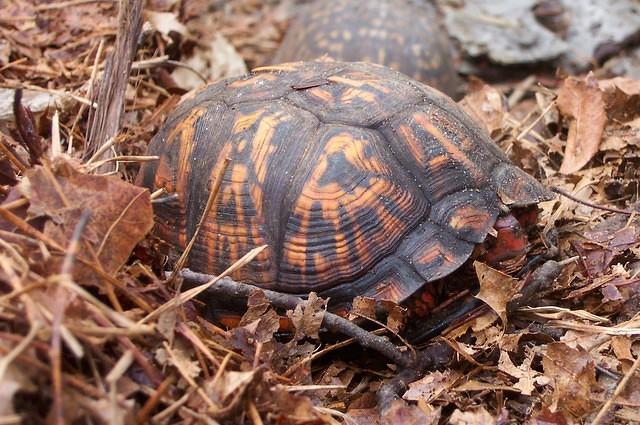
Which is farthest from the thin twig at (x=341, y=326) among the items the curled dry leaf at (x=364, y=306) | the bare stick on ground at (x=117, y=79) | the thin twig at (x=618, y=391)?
the bare stick on ground at (x=117, y=79)

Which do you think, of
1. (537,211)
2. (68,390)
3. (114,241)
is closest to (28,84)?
(114,241)

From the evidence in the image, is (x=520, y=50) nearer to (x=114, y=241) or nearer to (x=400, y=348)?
(x=400, y=348)

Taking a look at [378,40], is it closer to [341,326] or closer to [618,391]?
[341,326]

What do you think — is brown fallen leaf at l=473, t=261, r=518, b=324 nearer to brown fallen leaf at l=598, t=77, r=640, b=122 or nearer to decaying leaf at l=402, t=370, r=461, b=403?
decaying leaf at l=402, t=370, r=461, b=403

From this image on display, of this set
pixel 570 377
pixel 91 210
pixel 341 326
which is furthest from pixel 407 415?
pixel 91 210

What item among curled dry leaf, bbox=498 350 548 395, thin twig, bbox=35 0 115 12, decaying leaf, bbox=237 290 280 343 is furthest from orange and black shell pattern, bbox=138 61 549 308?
thin twig, bbox=35 0 115 12

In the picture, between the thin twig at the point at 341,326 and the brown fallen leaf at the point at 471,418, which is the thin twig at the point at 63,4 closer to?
the thin twig at the point at 341,326
